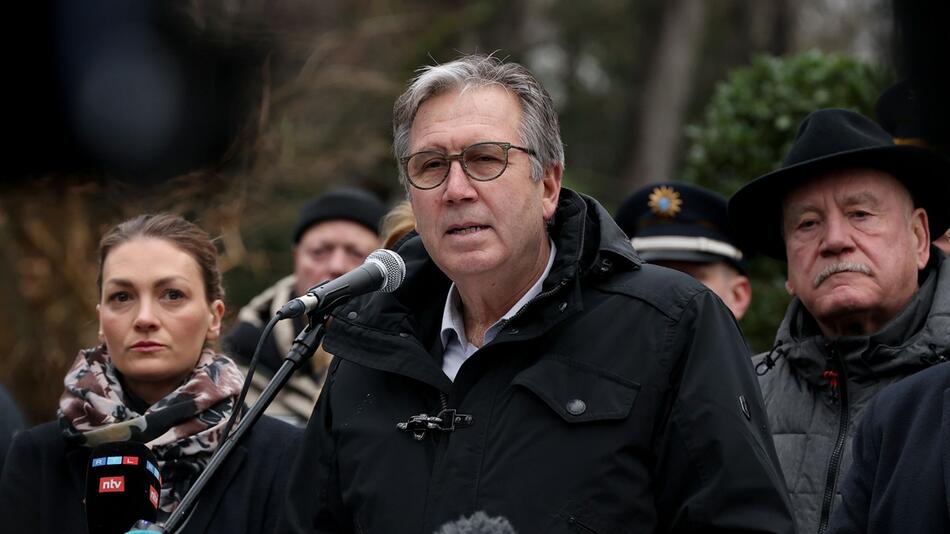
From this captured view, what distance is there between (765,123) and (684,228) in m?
1.75

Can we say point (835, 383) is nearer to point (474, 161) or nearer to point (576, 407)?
point (576, 407)

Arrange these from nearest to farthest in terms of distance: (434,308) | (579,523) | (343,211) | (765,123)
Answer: (579,523), (434,308), (343,211), (765,123)

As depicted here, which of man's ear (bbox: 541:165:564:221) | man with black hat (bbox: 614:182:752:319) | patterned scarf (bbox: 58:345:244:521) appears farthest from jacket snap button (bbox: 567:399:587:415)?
man with black hat (bbox: 614:182:752:319)

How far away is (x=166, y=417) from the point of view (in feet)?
12.2

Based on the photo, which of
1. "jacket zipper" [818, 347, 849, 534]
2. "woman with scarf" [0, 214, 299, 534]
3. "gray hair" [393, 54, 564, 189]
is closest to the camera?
"gray hair" [393, 54, 564, 189]

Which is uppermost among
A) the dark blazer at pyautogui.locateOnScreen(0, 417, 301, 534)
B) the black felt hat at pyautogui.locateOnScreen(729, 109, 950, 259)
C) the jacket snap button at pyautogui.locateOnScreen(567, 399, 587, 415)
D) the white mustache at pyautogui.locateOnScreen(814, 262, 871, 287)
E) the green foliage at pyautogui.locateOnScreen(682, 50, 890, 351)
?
the green foliage at pyautogui.locateOnScreen(682, 50, 890, 351)

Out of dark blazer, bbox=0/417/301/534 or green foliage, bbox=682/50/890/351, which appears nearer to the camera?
dark blazer, bbox=0/417/301/534

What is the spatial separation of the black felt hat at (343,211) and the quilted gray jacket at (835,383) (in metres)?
2.69

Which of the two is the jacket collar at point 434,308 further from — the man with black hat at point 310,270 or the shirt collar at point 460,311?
the man with black hat at point 310,270

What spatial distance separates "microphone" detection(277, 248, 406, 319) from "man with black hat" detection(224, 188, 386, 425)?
2.64 metres

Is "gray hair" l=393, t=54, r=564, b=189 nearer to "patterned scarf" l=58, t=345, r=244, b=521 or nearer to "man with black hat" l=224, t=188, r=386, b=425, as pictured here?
"patterned scarf" l=58, t=345, r=244, b=521

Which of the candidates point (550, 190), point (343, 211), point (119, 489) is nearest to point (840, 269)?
point (550, 190)

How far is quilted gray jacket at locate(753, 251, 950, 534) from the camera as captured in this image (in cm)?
359

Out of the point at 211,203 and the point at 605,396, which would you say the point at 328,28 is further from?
the point at 605,396
